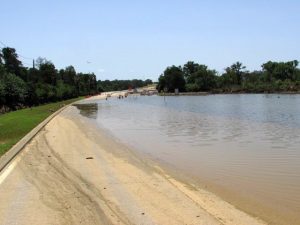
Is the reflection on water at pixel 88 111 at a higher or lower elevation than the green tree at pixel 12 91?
lower

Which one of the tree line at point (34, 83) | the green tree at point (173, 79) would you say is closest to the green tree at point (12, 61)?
the tree line at point (34, 83)

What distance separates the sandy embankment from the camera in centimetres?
834

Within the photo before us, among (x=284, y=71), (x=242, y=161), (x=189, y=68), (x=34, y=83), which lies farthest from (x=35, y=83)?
(x=189, y=68)

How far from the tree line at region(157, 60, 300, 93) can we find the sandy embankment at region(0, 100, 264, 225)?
14469 centimetres

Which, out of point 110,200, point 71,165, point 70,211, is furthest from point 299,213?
point 71,165

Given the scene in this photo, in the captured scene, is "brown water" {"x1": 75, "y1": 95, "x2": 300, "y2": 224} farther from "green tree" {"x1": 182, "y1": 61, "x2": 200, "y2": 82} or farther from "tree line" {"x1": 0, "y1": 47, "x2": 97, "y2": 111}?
"green tree" {"x1": 182, "y1": 61, "x2": 200, "y2": 82}

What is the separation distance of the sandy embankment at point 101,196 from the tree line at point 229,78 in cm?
14469

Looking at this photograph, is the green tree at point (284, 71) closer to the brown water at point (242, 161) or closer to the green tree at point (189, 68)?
the green tree at point (189, 68)

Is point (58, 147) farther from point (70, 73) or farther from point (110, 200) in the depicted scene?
point (70, 73)

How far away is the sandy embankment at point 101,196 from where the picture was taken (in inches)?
328

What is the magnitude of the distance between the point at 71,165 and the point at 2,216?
19.6 feet

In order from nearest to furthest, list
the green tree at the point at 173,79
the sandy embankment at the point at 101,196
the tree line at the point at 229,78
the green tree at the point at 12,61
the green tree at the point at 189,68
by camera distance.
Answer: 1. the sandy embankment at the point at 101,196
2. the green tree at the point at 12,61
3. the tree line at the point at 229,78
4. the green tree at the point at 173,79
5. the green tree at the point at 189,68

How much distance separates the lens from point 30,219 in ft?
27.1

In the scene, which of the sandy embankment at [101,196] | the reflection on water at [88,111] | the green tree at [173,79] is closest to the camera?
the sandy embankment at [101,196]
